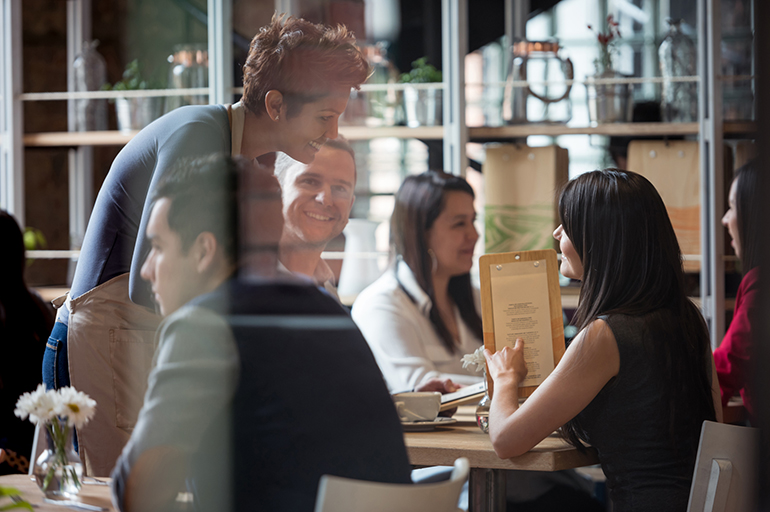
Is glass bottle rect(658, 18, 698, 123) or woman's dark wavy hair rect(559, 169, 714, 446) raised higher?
glass bottle rect(658, 18, 698, 123)

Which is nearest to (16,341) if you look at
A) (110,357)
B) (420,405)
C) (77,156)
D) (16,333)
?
(16,333)

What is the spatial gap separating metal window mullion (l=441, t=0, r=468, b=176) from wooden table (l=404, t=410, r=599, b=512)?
1033 millimetres

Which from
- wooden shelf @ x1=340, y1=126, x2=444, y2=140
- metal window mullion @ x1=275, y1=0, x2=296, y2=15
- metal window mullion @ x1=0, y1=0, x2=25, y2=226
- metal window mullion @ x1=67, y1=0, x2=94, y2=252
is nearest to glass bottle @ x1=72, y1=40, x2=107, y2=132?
metal window mullion @ x1=67, y1=0, x2=94, y2=252

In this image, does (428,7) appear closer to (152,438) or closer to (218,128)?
(218,128)

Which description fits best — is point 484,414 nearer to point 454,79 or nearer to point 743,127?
point 743,127

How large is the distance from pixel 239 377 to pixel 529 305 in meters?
0.57

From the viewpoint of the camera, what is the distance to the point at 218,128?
98cm

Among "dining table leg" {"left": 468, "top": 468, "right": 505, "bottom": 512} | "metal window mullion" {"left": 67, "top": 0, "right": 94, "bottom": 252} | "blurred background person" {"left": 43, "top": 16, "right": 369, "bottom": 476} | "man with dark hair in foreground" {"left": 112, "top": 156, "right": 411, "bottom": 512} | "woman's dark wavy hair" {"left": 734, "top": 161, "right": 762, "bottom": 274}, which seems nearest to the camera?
"woman's dark wavy hair" {"left": 734, "top": 161, "right": 762, "bottom": 274}

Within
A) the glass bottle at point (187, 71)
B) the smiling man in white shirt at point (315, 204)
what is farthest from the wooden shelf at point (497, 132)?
the smiling man in white shirt at point (315, 204)

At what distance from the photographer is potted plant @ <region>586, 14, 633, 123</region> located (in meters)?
2.05

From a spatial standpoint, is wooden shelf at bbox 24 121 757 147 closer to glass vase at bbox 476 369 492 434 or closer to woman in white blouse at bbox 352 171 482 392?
woman in white blouse at bbox 352 171 482 392

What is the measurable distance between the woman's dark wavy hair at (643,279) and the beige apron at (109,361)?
64cm

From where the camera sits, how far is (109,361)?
105 centimetres

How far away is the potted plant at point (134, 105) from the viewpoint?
1646 millimetres
